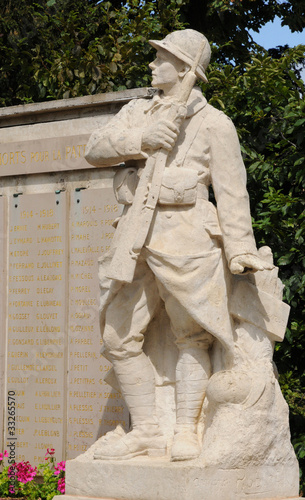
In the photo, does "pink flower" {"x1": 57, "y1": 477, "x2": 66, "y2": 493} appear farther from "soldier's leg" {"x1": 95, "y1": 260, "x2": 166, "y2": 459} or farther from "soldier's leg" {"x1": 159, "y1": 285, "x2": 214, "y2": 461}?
"soldier's leg" {"x1": 159, "y1": 285, "x2": 214, "y2": 461}

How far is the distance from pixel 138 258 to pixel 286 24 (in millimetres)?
6369

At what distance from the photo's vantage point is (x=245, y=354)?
24.2 ft

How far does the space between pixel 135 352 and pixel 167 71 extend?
1.87 meters

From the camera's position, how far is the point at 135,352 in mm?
7473

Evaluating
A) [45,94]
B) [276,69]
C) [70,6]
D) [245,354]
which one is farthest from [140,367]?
[70,6]

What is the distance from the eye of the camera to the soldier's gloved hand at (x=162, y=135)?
7.25m

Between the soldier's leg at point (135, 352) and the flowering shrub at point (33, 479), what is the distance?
1691 millimetres

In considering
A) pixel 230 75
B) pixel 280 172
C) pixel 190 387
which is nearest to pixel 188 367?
pixel 190 387

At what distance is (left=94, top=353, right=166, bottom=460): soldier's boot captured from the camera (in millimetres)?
7383

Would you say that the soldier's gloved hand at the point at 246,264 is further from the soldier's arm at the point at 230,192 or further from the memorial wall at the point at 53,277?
the memorial wall at the point at 53,277

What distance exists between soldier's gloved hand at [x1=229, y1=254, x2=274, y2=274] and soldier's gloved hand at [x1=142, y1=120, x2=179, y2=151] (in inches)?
33.2

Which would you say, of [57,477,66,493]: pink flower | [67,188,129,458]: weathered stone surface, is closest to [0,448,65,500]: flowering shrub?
[57,477,66,493]: pink flower

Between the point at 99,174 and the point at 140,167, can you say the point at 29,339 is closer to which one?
the point at 99,174

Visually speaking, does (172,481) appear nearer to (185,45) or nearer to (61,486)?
(61,486)
